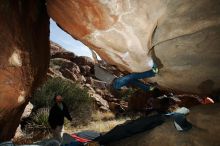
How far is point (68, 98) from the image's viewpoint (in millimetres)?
13922

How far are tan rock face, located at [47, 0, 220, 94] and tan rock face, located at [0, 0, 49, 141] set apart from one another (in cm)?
53

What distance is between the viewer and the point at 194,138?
4578 mm

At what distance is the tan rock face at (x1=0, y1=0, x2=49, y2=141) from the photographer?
183 inches

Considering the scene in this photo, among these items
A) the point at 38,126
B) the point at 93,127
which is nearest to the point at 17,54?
the point at 38,126

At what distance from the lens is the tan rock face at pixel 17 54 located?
466cm

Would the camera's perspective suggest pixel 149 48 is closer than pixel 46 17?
Yes

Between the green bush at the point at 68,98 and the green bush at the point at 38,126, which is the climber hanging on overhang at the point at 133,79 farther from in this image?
the green bush at the point at 68,98

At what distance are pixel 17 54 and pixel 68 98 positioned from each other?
9.26 m

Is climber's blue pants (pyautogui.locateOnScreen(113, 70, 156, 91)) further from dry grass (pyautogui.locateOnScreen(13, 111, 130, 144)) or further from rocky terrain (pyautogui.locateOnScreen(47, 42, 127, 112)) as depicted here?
rocky terrain (pyautogui.locateOnScreen(47, 42, 127, 112))

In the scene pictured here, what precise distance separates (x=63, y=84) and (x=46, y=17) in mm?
8932

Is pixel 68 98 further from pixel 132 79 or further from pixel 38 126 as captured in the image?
pixel 132 79

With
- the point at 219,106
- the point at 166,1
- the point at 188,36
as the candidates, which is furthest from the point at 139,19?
the point at 219,106

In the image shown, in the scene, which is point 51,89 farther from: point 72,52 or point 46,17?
point 72,52

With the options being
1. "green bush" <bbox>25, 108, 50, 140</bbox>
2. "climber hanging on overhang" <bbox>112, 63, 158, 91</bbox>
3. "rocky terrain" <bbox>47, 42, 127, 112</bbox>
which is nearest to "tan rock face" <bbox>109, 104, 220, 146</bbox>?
"climber hanging on overhang" <bbox>112, 63, 158, 91</bbox>
